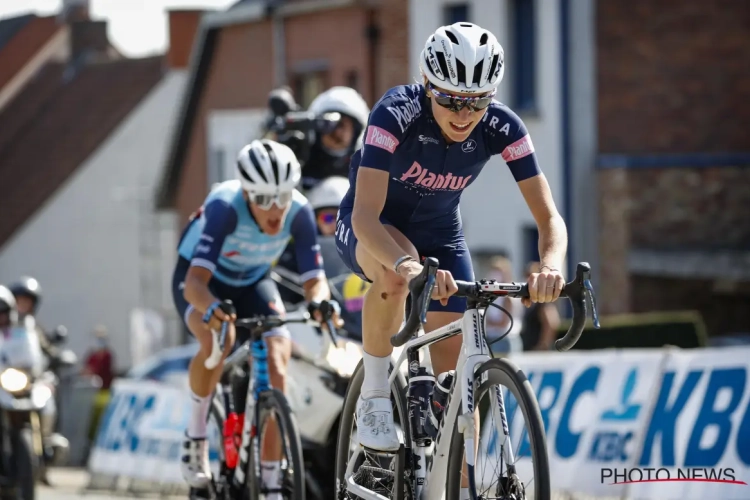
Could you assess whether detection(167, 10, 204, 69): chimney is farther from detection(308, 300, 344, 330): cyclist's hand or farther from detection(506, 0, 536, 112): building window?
detection(308, 300, 344, 330): cyclist's hand

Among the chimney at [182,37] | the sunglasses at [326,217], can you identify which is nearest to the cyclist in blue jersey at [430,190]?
the sunglasses at [326,217]

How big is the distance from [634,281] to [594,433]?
1235cm

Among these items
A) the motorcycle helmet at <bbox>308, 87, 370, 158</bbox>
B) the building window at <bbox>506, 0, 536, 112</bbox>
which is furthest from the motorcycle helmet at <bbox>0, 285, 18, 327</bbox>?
the building window at <bbox>506, 0, 536, 112</bbox>

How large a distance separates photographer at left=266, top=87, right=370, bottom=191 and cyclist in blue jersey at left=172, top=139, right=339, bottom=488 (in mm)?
2174

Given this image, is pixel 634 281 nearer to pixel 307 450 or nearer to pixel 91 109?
pixel 307 450

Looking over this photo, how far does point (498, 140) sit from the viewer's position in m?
6.61

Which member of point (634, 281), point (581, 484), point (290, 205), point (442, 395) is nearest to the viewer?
point (442, 395)

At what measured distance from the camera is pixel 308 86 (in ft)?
101

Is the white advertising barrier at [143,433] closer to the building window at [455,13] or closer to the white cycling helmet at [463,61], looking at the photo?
the white cycling helmet at [463,61]

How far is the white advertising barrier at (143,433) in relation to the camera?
48.8 feet

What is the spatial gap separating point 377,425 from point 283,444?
4.78 feet

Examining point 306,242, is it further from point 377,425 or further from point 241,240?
point 377,425

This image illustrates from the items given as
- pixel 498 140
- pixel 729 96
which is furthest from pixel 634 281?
pixel 498 140
